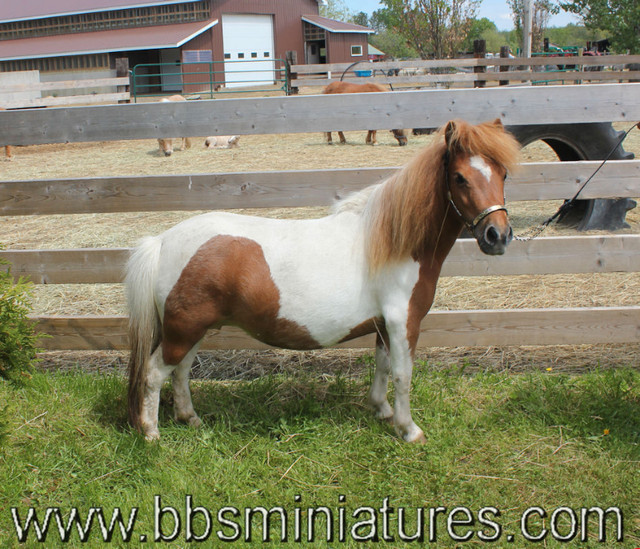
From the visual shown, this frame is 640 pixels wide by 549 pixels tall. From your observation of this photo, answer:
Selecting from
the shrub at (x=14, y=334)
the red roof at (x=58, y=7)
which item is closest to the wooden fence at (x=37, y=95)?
the shrub at (x=14, y=334)

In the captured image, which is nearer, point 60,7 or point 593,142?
point 593,142

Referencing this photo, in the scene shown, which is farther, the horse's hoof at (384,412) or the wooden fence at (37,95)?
the wooden fence at (37,95)

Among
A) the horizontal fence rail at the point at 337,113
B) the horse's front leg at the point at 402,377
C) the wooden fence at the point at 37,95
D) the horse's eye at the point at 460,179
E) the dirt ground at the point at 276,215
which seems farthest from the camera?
the wooden fence at the point at 37,95

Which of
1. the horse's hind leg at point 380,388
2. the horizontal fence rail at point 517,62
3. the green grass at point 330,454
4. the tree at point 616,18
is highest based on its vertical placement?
the tree at point 616,18

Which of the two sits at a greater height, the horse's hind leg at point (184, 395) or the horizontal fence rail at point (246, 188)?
the horizontal fence rail at point (246, 188)

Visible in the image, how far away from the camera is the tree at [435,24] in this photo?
27.0m

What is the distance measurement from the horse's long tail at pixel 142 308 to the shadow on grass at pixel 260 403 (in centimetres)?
38

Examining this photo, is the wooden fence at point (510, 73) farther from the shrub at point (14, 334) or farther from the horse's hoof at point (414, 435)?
the shrub at point (14, 334)

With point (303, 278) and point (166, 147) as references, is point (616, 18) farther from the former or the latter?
point (303, 278)

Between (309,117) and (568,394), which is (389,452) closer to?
(568,394)

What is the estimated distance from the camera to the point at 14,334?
316cm

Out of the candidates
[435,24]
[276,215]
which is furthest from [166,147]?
[435,24]

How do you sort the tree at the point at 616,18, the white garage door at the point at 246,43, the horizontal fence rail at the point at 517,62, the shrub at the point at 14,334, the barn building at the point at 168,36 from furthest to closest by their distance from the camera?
the white garage door at the point at 246,43
the barn building at the point at 168,36
the tree at the point at 616,18
the horizontal fence rail at the point at 517,62
the shrub at the point at 14,334

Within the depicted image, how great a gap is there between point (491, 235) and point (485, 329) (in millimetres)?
1365
